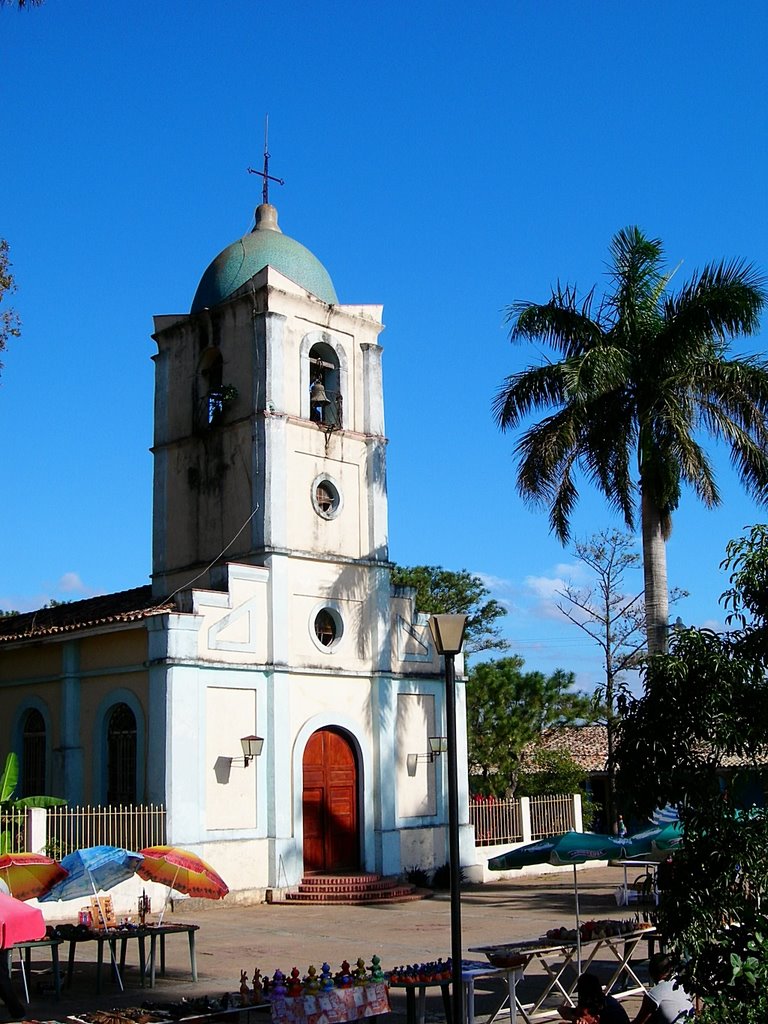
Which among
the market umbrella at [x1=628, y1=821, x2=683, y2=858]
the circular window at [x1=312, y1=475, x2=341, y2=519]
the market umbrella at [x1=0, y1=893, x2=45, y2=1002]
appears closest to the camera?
the market umbrella at [x1=0, y1=893, x2=45, y2=1002]

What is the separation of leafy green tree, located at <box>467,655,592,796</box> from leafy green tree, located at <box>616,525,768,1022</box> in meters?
26.1

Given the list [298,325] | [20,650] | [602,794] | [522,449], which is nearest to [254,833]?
[20,650]

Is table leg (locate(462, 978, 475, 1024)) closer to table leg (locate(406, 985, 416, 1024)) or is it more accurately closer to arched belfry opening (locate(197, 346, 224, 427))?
table leg (locate(406, 985, 416, 1024))

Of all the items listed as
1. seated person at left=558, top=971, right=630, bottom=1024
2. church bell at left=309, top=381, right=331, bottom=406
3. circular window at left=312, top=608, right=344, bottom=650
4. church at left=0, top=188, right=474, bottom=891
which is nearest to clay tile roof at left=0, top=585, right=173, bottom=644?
church at left=0, top=188, right=474, bottom=891

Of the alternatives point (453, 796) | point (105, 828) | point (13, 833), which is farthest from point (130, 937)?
point (105, 828)

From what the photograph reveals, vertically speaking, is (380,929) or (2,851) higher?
(2,851)

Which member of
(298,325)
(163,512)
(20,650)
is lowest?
(20,650)

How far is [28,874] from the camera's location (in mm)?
12680

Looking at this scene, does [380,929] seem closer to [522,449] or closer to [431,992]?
[431,992]

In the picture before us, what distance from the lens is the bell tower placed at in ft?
76.4

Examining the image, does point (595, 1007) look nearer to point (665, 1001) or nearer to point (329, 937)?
point (665, 1001)

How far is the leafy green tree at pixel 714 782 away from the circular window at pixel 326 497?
15.4 meters

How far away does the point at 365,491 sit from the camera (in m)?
25.0

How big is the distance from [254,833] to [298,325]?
33.1ft
